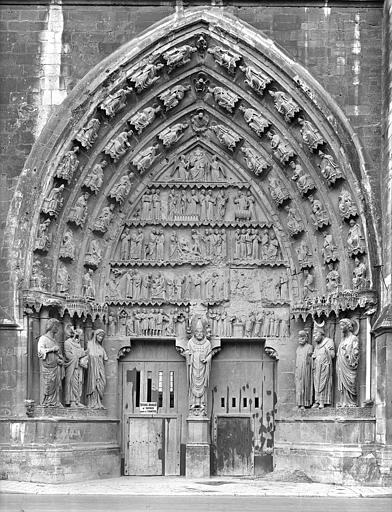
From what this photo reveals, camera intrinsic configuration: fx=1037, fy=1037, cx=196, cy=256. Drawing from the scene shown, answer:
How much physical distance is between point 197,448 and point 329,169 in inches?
200

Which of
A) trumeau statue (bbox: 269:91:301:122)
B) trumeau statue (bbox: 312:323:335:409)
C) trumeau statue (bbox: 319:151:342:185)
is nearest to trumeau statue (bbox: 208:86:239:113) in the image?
trumeau statue (bbox: 269:91:301:122)

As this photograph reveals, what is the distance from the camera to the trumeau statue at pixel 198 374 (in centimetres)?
1723

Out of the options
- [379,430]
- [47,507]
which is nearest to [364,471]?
[379,430]

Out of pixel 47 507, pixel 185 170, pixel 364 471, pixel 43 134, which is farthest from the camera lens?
pixel 185 170

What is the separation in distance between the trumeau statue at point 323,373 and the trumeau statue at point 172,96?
4.71m

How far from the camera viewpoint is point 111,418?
17.4m

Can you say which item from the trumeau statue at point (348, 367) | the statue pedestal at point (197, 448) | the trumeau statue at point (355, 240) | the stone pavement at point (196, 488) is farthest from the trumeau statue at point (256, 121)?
the stone pavement at point (196, 488)

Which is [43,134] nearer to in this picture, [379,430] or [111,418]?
[111,418]

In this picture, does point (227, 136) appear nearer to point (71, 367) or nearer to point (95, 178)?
point (95, 178)

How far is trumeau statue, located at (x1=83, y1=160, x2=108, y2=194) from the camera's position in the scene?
1716 cm

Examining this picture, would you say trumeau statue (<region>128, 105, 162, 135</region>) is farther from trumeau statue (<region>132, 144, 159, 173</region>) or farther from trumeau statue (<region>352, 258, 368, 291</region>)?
trumeau statue (<region>352, 258, 368, 291</region>)

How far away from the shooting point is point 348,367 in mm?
16219

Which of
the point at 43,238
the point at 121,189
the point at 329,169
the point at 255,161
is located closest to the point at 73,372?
the point at 43,238

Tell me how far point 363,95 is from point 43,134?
524cm
